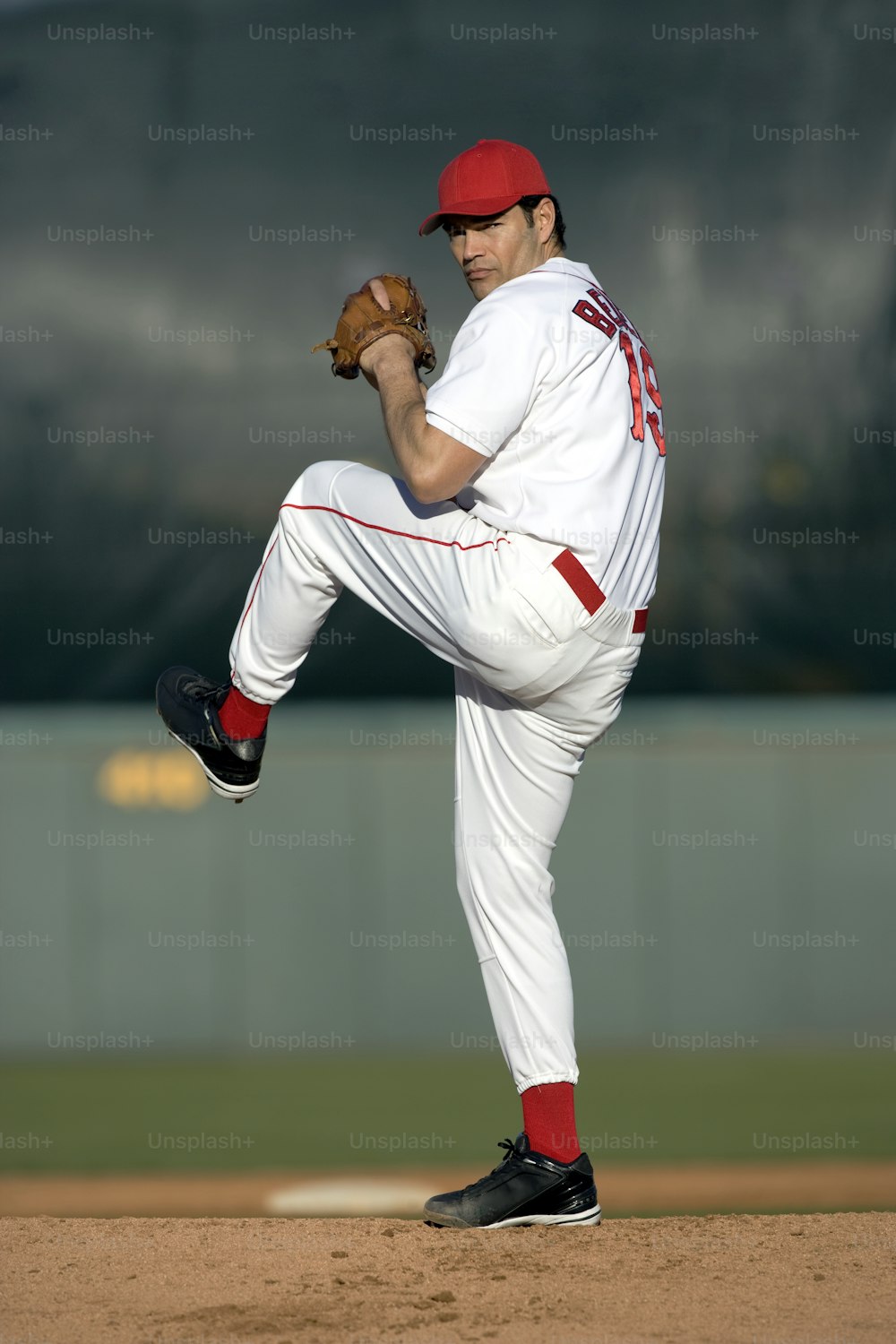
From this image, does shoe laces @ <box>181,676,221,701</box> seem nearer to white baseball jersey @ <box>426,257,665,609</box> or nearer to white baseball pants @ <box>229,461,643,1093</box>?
white baseball pants @ <box>229,461,643,1093</box>

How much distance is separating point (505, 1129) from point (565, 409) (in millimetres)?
2910

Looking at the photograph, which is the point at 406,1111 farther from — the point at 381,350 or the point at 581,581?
the point at 381,350

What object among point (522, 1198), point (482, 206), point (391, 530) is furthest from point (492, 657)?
point (522, 1198)

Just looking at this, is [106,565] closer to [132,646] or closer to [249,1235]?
[132,646]

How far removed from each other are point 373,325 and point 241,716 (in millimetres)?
755

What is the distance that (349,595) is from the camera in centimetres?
584

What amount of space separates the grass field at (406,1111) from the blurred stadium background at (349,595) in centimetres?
6

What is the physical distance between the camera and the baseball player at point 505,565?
8.23 ft

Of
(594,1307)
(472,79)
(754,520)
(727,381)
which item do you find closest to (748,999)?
(754,520)

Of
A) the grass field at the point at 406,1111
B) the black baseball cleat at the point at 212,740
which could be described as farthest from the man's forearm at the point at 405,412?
the grass field at the point at 406,1111

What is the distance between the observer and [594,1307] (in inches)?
97.1

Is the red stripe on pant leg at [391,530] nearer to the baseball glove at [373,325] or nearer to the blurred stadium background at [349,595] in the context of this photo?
the baseball glove at [373,325]

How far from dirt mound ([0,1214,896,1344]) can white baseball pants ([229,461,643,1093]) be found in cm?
35

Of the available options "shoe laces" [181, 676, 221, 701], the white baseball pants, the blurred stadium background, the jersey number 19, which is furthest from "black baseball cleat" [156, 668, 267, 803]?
the blurred stadium background
